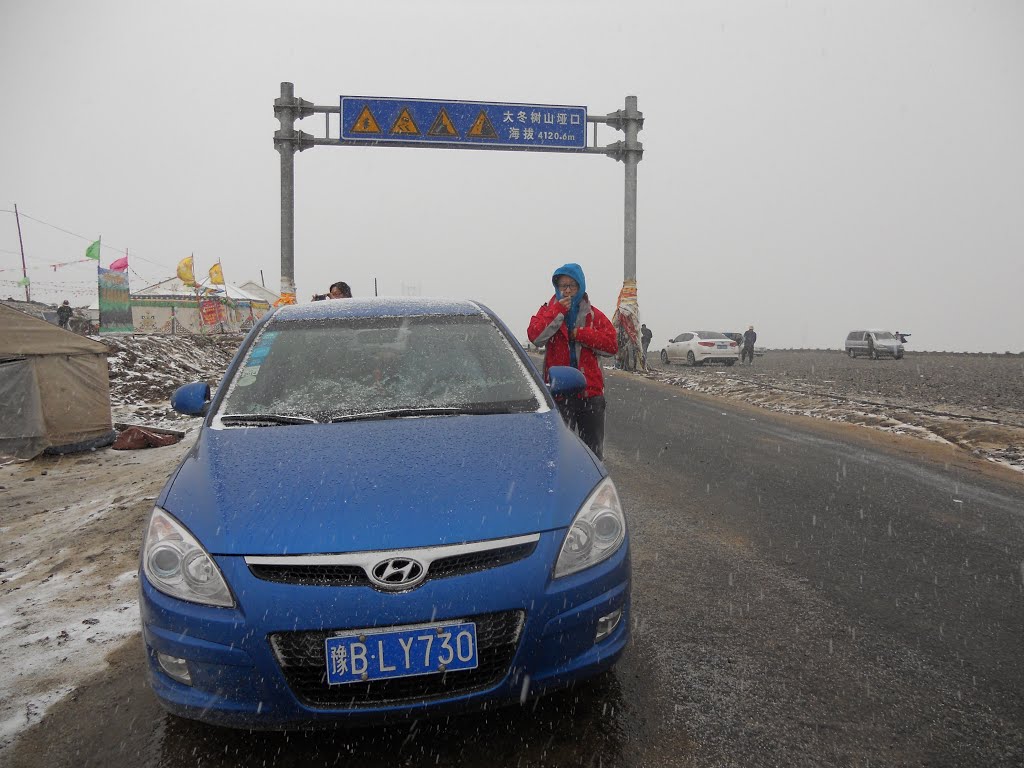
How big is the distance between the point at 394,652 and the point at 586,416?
2809 millimetres

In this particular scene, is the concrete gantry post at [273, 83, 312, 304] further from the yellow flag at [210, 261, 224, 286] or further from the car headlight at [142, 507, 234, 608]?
Result: the yellow flag at [210, 261, 224, 286]

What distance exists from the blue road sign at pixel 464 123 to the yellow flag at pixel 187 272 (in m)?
27.9

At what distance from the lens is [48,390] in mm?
9562

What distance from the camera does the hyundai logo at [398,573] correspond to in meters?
1.95

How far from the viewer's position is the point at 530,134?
56.0 ft

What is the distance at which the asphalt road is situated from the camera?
219 cm

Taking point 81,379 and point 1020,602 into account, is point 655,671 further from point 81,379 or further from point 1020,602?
point 81,379

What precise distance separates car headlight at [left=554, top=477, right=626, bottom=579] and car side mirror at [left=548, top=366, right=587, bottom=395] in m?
1.03

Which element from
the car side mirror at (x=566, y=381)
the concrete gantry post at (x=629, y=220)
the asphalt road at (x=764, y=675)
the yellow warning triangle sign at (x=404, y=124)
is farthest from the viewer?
the concrete gantry post at (x=629, y=220)

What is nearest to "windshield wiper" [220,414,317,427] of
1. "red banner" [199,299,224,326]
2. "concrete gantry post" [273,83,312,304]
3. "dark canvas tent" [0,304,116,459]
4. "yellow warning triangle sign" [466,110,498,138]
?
"dark canvas tent" [0,304,116,459]

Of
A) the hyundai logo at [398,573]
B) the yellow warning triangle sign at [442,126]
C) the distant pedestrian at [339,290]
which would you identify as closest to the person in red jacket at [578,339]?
the hyundai logo at [398,573]

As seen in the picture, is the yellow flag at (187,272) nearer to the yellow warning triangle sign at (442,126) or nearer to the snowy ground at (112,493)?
the snowy ground at (112,493)

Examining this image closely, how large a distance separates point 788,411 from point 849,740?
10.9m

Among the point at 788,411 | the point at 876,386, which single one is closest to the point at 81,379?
the point at 788,411
